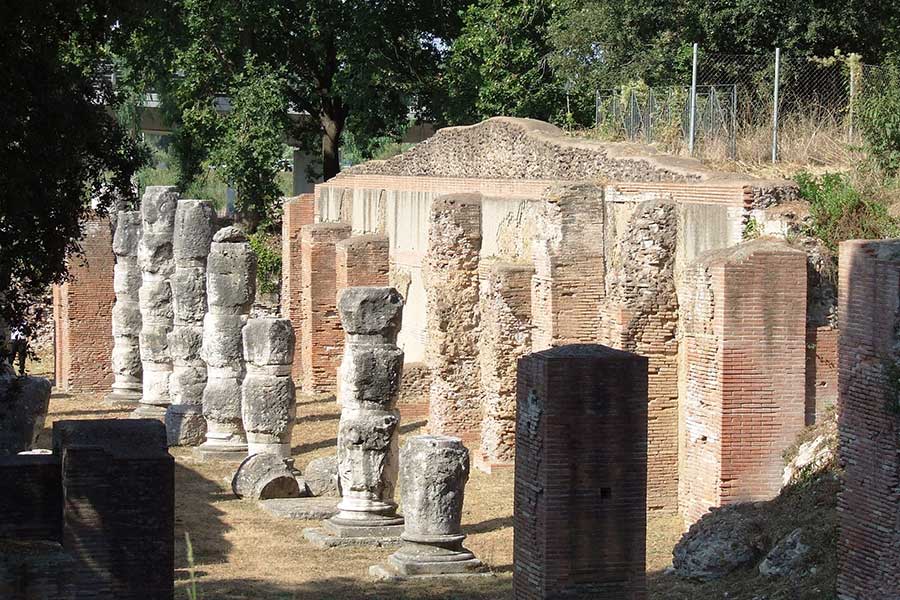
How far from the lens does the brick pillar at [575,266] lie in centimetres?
1574

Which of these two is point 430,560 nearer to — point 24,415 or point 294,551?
point 294,551

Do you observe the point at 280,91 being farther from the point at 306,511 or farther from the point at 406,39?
the point at 306,511

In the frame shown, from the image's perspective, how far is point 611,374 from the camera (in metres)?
9.93

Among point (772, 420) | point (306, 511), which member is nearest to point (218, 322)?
point (306, 511)

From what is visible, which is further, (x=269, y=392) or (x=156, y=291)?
(x=156, y=291)

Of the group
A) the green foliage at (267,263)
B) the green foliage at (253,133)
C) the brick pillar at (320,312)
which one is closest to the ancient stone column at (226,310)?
the brick pillar at (320,312)

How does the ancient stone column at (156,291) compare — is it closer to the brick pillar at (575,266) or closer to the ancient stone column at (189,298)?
the ancient stone column at (189,298)

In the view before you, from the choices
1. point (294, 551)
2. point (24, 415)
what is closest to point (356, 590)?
point (294, 551)

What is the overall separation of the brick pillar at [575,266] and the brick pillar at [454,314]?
9.06 ft

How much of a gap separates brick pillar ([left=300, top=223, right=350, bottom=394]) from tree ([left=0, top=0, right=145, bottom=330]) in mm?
13091

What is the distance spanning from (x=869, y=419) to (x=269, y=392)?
9.06 meters

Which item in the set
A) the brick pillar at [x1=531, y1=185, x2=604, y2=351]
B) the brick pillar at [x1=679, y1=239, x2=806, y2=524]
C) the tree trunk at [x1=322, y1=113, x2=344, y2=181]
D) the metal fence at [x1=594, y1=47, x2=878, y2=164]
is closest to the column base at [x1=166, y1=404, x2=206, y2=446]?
the brick pillar at [x1=531, y1=185, x2=604, y2=351]

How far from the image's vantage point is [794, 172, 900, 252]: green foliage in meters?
13.3

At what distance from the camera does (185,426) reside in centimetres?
1995
